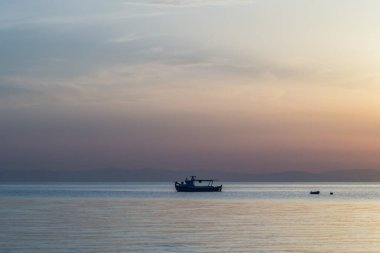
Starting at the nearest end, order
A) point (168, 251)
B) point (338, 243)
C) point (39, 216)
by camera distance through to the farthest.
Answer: point (168, 251) < point (338, 243) < point (39, 216)

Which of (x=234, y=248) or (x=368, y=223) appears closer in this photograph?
(x=234, y=248)

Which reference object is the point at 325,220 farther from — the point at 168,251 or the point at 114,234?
the point at 168,251

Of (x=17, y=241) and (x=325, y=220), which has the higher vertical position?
(x=325, y=220)

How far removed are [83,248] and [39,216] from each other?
34969mm

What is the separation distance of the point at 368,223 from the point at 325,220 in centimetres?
603

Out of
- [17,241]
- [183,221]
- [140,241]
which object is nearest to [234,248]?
[140,241]

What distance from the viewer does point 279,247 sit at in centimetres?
5222

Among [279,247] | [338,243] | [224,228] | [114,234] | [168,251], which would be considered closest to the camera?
[168,251]

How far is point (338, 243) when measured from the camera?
→ 56.0 meters

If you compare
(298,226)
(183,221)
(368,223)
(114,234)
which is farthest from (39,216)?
(368,223)

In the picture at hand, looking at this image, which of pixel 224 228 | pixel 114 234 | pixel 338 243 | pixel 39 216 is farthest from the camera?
pixel 39 216

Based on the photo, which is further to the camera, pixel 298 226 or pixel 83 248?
pixel 298 226

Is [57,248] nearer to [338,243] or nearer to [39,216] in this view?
[338,243]

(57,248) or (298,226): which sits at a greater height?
(298,226)
